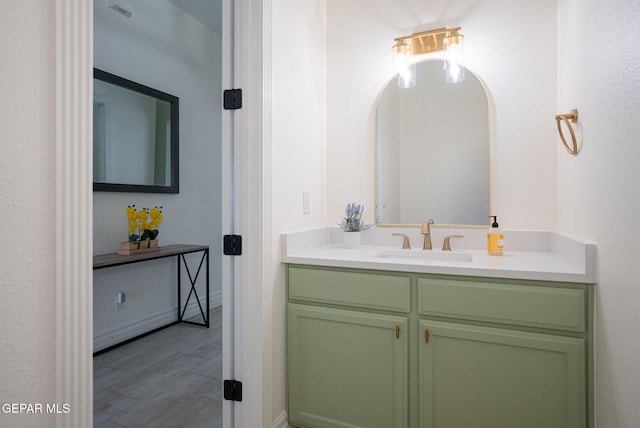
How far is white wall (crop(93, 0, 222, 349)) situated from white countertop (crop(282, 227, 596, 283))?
177 cm

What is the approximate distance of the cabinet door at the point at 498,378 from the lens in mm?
1251

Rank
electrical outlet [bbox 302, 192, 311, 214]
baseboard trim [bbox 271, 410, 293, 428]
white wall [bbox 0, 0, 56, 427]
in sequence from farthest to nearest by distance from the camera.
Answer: electrical outlet [bbox 302, 192, 311, 214] → baseboard trim [bbox 271, 410, 293, 428] → white wall [bbox 0, 0, 56, 427]

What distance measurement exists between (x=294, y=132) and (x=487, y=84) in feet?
3.57

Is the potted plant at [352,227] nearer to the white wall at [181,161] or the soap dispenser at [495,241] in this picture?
the soap dispenser at [495,241]

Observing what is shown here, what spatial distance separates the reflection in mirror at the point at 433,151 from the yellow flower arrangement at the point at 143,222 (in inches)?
74.9

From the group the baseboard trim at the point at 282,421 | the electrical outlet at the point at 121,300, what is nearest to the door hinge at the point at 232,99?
the baseboard trim at the point at 282,421

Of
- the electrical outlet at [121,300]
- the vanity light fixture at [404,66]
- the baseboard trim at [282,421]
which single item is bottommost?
the baseboard trim at [282,421]

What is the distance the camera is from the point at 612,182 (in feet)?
3.48

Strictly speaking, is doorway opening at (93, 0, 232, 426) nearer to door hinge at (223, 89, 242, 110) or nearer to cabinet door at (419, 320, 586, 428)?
cabinet door at (419, 320, 586, 428)

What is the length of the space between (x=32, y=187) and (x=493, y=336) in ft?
4.87

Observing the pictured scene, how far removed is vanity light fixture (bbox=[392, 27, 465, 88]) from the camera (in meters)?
1.97

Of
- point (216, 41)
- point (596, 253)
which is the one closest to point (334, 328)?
point (596, 253)

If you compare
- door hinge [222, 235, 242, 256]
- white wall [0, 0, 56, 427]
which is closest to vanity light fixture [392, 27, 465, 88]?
door hinge [222, 235, 242, 256]

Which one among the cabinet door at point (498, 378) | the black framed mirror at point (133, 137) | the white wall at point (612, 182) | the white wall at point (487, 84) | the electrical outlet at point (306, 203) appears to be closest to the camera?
the white wall at point (612, 182)
